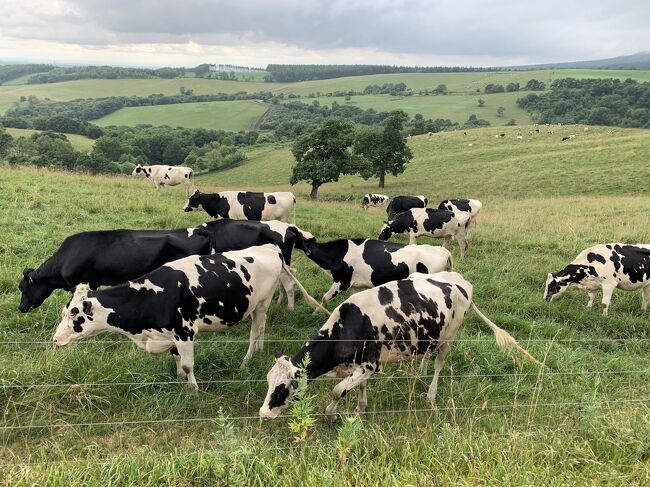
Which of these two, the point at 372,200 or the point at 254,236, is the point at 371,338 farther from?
the point at 372,200

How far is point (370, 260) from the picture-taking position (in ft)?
28.3

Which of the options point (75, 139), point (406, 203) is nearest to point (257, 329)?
point (406, 203)

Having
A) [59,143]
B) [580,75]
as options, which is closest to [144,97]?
[59,143]

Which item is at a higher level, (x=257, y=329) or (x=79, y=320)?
(x=79, y=320)

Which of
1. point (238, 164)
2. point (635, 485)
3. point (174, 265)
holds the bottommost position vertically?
point (238, 164)

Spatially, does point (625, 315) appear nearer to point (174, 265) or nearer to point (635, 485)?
point (635, 485)

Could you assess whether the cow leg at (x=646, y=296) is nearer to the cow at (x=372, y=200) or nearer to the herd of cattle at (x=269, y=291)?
the herd of cattle at (x=269, y=291)

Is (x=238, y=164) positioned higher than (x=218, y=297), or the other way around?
(x=218, y=297)

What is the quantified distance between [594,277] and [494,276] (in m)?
2.11

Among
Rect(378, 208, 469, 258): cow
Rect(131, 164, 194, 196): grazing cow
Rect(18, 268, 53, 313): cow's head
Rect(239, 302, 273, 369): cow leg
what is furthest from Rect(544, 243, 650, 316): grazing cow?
Rect(131, 164, 194, 196): grazing cow

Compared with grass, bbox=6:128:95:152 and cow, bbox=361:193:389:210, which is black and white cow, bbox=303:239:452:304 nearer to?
cow, bbox=361:193:389:210

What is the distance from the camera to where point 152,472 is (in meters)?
3.46

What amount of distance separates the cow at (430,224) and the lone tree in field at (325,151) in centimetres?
2276

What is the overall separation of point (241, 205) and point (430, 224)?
5972 mm
